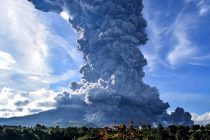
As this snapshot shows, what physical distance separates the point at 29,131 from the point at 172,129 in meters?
55.2

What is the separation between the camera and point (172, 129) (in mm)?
108625

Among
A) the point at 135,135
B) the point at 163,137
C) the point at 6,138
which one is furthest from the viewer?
the point at 6,138

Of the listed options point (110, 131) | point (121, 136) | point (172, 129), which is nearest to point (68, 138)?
point (172, 129)

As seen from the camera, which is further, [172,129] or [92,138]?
[172,129]

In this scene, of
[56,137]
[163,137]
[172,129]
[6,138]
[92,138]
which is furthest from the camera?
[56,137]

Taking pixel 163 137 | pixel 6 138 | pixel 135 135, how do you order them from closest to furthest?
pixel 135 135 < pixel 163 137 < pixel 6 138

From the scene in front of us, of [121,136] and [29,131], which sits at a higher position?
[29,131]

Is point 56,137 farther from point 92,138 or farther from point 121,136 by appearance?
point 121,136

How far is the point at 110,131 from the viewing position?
232ft

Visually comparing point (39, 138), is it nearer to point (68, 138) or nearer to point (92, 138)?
point (68, 138)

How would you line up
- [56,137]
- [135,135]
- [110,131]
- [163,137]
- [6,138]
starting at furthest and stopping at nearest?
[56,137] < [6,138] < [163,137] < [110,131] < [135,135]

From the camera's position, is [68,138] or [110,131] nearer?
[110,131]

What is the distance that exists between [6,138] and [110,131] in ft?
242

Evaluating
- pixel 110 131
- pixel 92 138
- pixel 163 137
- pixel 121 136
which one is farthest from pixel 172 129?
pixel 121 136
